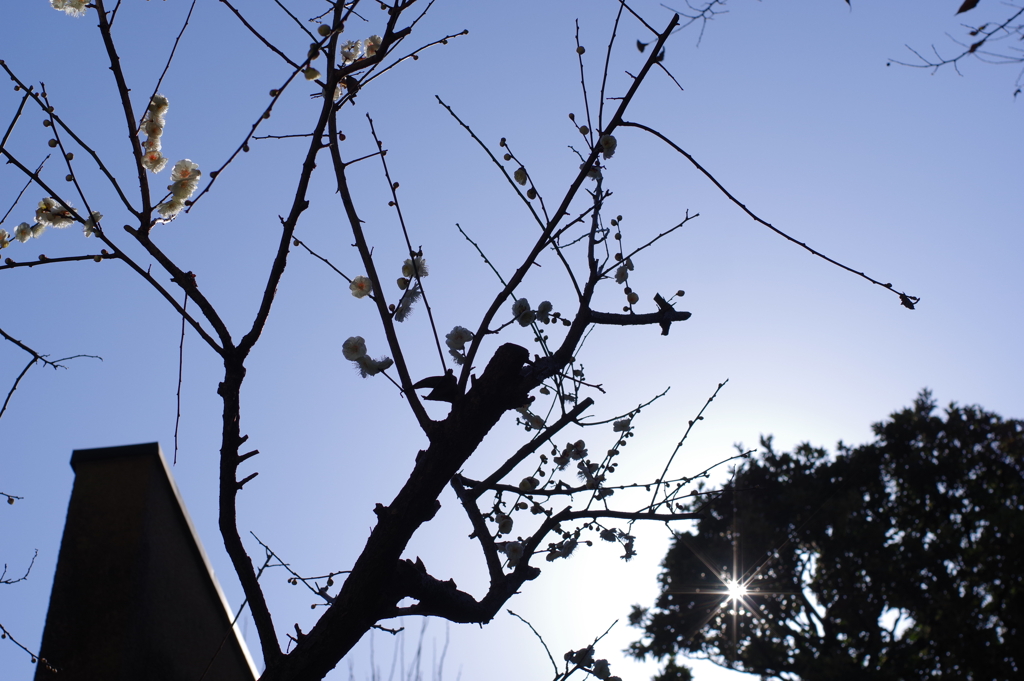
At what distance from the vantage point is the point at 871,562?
9484mm

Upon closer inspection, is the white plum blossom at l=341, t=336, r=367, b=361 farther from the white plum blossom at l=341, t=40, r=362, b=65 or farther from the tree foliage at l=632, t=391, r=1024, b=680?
the tree foliage at l=632, t=391, r=1024, b=680

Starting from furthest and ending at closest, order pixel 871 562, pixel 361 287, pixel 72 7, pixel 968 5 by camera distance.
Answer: pixel 871 562, pixel 361 287, pixel 72 7, pixel 968 5

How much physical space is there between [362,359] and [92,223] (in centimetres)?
92

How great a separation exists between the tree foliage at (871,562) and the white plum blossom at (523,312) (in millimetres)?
7462

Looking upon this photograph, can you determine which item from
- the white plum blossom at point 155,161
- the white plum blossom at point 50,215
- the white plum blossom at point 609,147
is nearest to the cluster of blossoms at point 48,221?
the white plum blossom at point 50,215

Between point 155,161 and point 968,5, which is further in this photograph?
point 155,161

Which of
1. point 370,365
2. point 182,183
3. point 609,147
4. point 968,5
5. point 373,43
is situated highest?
point 373,43

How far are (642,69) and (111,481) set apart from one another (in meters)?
2.83

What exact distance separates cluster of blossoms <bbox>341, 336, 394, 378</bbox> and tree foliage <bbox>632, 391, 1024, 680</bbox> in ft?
26.2

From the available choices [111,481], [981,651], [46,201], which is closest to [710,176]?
[46,201]

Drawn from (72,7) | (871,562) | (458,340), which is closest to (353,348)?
(458,340)

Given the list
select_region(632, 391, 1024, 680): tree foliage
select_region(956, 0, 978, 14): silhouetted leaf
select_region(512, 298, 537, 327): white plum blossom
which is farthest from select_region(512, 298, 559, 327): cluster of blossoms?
select_region(632, 391, 1024, 680): tree foliage

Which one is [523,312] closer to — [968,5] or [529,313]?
[529,313]

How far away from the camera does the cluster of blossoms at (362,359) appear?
2.13 metres
